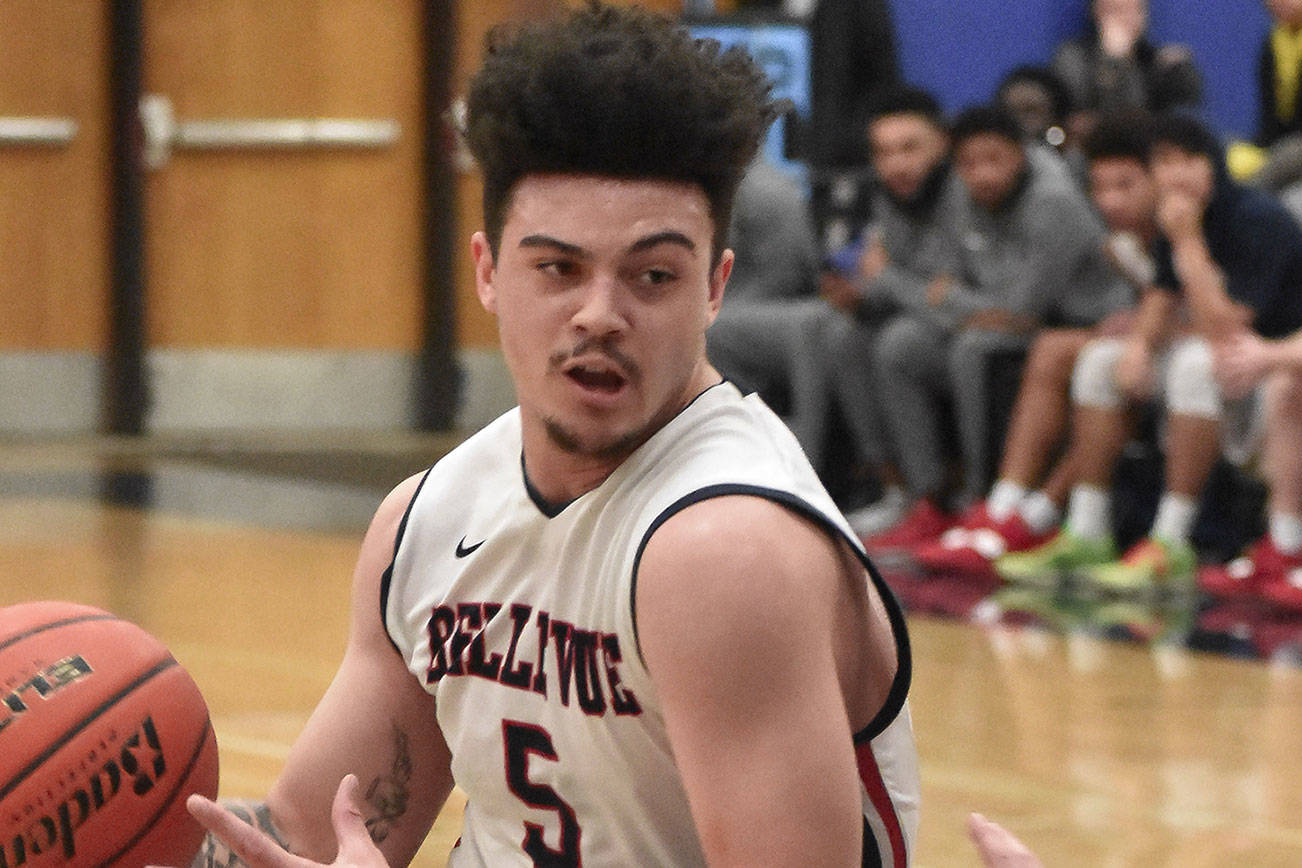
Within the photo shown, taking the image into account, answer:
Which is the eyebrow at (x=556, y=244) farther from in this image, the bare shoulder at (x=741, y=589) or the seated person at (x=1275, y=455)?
the seated person at (x=1275, y=455)

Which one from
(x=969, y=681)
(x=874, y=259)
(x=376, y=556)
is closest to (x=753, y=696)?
(x=376, y=556)

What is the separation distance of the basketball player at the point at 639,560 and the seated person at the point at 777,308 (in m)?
4.99

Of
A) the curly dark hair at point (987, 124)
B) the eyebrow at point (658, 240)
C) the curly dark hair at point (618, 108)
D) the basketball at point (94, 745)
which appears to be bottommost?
the basketball at point (94, 745)

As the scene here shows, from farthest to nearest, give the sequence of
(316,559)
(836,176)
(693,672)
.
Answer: (836,176) → (316,559) → (693,672)

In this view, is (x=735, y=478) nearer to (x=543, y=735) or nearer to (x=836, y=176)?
(x=543, y=735)

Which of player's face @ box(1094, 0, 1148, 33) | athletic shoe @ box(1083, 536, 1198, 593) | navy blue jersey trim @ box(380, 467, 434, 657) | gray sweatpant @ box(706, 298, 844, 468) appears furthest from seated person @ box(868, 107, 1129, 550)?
navy blue jersey trim @ box(380, 467, 434, 657)

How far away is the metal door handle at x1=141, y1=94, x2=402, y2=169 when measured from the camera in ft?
30.8

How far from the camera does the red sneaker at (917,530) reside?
6.35m

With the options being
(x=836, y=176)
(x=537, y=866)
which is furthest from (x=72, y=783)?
(x=836, y=176)

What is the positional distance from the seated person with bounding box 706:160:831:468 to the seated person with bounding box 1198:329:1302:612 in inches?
66.6

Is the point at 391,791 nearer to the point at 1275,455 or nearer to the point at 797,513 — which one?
the point at 797,513

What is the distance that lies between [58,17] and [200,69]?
0.69 m

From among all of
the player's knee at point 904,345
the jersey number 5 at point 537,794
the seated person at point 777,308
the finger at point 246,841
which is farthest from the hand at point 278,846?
the seated person at point 777,308

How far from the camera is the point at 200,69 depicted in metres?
9.46
